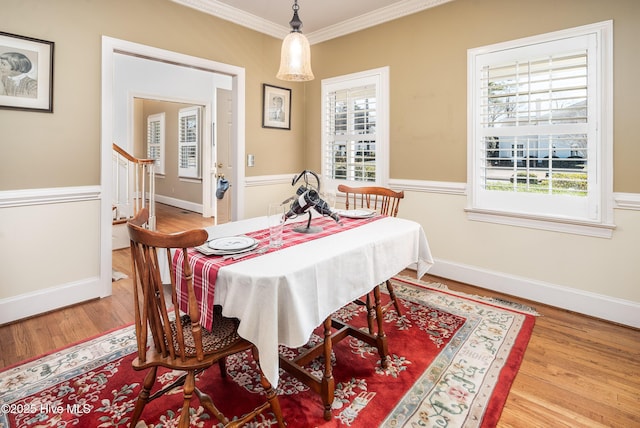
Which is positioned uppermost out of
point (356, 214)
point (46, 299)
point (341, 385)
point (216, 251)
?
point (356, 214)

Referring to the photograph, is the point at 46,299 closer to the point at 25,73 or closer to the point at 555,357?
the point at 25,73

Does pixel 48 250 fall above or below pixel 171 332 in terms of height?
above

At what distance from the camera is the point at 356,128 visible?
4.04 meters

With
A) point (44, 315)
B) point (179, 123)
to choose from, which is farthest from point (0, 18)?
point (179, 123)

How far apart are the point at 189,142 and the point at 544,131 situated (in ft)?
20.9

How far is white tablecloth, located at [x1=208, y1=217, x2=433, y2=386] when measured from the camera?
4.26ft

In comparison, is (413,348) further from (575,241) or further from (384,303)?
(575,241)

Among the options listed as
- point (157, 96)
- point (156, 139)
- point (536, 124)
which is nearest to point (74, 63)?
point (536, 124)

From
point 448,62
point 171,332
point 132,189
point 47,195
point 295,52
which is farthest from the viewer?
point 132,189

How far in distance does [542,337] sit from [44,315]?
3628 mm

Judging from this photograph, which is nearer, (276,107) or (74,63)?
(74,63)

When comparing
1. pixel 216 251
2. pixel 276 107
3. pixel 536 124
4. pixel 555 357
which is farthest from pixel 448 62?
pixel 216 251

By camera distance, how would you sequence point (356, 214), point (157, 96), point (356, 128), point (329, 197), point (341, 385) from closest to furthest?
point (341, 385)
point (329, 197)
point (356, 214)
point (356, 128)
point (157, 96)

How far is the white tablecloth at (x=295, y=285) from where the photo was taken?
130 cm
